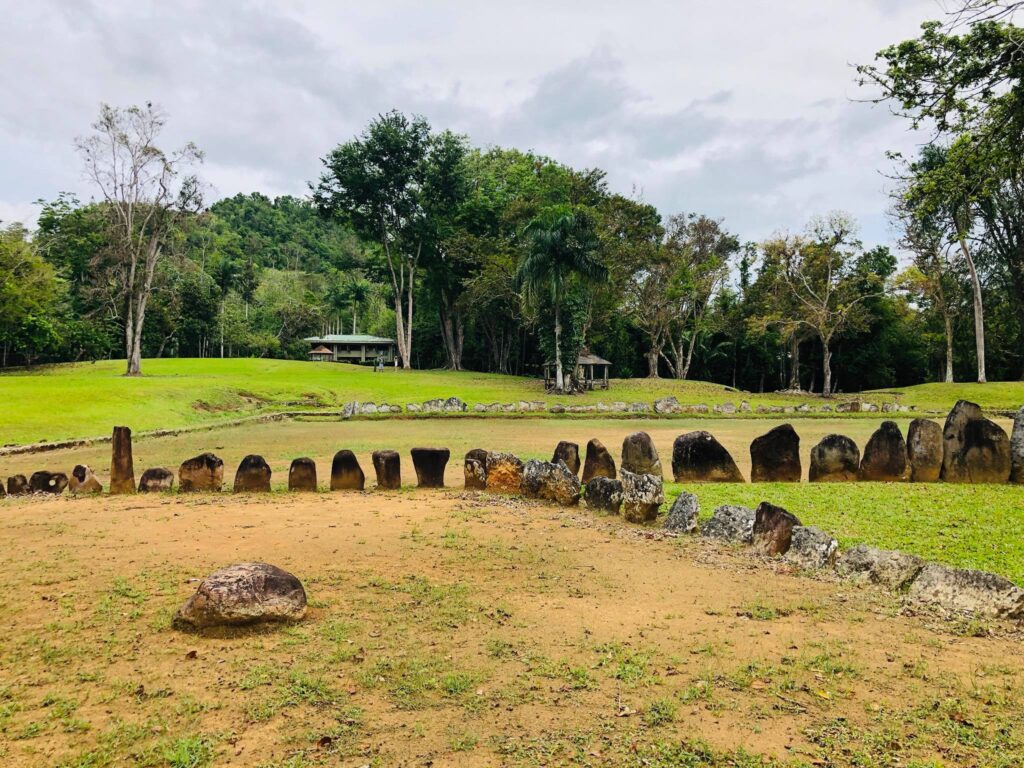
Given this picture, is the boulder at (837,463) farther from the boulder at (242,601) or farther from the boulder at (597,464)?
the boulder at (242,601)

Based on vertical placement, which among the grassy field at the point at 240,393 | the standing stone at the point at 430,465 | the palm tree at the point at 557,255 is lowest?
the standing stone at the point at 430,465

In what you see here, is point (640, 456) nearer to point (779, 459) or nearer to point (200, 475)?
point (779, 459)

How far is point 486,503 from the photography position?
8.18m

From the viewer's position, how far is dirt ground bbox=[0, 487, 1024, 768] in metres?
2.99

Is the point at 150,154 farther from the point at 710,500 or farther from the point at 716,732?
the point at 716,732

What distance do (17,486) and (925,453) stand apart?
12.5 meters

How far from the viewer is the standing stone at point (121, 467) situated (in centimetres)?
901

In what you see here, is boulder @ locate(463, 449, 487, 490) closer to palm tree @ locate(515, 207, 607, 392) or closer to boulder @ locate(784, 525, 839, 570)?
boulder @ locate(784, 525, 839, 570)

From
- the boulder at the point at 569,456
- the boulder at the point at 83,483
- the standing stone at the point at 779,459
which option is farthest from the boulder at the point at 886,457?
the boulder at the point at 83,483

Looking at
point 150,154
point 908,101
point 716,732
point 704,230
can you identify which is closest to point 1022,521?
point 716,732

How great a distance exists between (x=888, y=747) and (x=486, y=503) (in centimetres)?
565

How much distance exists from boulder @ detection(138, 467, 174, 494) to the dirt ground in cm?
275

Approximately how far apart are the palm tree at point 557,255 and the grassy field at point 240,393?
5.15 metres

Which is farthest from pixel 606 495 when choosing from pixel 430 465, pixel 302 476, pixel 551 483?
pixel 302 476
